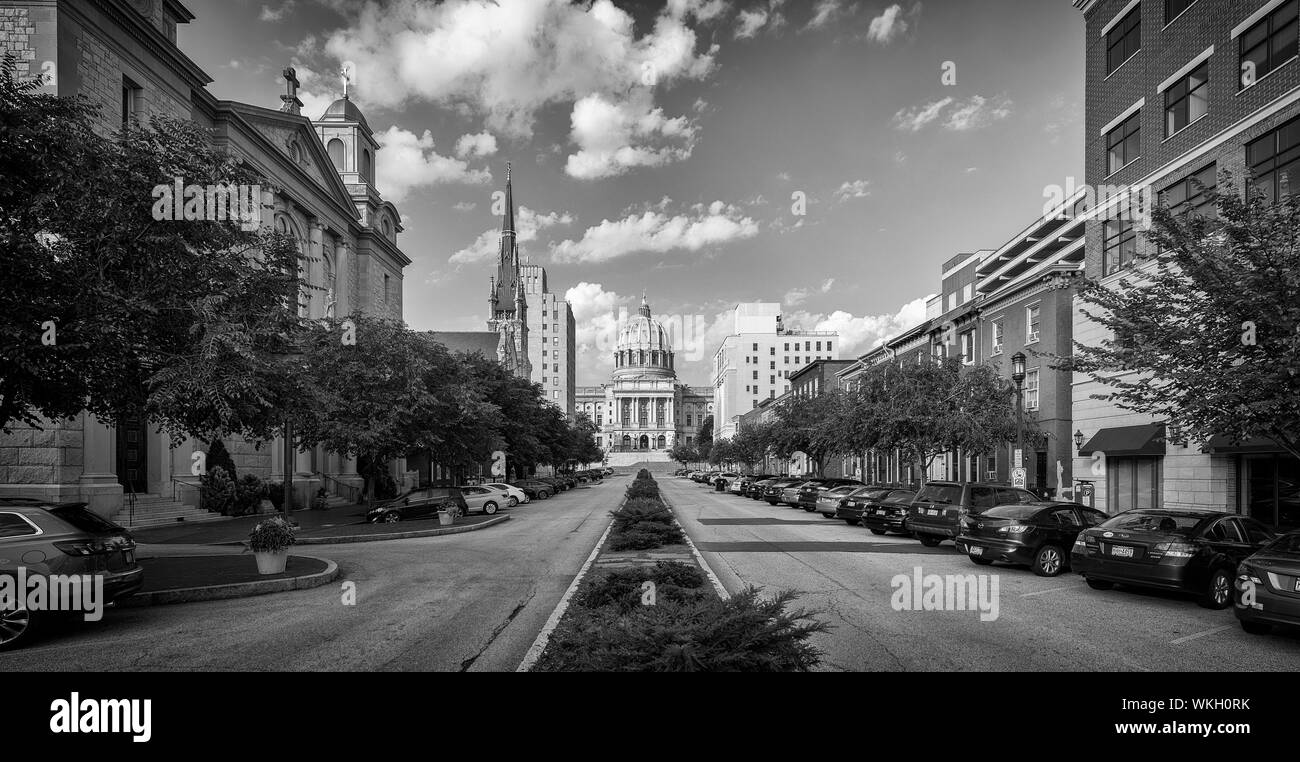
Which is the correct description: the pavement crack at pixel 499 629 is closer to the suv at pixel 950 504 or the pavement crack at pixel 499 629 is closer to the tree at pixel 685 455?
the suv at pixel 950 504

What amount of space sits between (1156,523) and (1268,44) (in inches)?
594

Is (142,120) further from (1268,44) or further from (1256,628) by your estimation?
(1268,44)

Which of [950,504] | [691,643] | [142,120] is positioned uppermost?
[142,120]

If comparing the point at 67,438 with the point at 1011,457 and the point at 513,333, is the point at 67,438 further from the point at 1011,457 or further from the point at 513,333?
the point at 513,333

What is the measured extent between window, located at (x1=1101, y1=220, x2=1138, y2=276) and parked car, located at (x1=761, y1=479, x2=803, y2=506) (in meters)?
17.9

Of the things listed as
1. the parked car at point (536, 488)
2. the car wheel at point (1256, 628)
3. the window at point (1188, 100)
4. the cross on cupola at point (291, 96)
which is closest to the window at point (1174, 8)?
the window at point (1188, 100)

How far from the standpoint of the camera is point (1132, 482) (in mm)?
24609

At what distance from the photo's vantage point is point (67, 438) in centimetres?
2342

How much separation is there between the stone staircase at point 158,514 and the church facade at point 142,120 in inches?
2.3

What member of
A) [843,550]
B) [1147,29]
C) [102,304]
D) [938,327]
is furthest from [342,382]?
[938,327]

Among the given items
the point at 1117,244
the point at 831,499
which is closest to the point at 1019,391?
the point at 1117,244

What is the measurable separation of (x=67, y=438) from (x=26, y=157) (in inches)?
653

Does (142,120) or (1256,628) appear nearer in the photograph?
(1256,628)

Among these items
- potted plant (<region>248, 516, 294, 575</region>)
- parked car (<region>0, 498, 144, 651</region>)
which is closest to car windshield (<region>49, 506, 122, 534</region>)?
parked car (<region>0, 498, 144, 651</region>)
